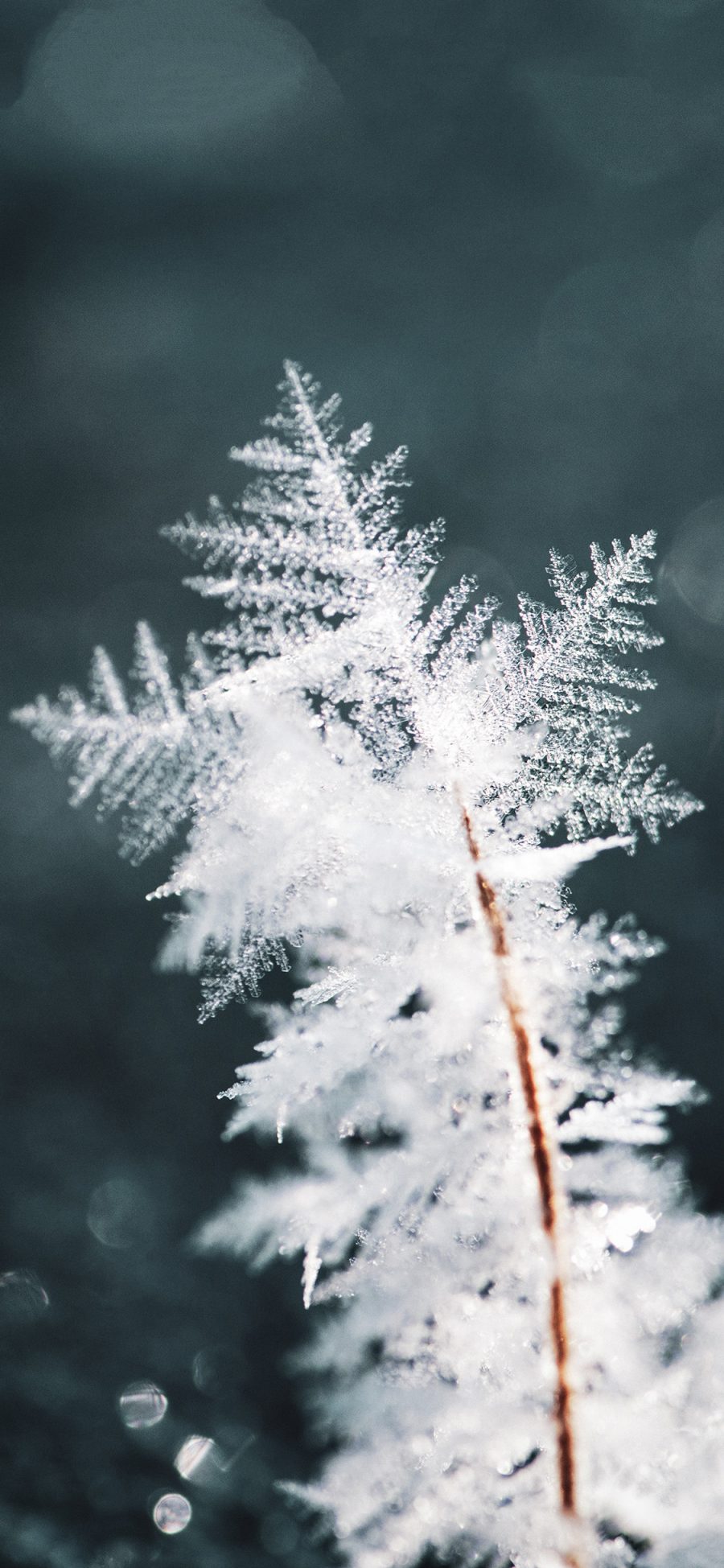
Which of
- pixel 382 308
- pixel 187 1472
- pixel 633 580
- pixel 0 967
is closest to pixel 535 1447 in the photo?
pixel 633 580

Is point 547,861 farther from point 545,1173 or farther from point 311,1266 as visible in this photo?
point 311,1266

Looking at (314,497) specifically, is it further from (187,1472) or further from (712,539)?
(712,539)

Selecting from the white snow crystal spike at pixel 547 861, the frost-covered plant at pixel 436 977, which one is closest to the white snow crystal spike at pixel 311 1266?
the frost-covered plant at pixel 436 977

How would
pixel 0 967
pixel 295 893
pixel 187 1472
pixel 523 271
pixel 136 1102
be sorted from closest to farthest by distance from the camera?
pixel 295 893 < pixel 187 1472 < pixel 136 1102 < pixel 0 967 < pixel 523 271

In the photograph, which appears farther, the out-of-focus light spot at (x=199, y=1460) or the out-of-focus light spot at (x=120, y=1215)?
the out-of-focus light spot at (x=120, y=1215)

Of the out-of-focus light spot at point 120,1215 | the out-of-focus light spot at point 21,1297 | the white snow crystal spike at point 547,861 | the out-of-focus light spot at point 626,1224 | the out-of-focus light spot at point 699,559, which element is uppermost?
the out-of-focus light spot at point 699,559

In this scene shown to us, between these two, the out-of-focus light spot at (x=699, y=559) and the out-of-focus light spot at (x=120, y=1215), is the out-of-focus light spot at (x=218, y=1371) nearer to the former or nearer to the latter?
the out-of-focus light spot at (x=120, y=1215)

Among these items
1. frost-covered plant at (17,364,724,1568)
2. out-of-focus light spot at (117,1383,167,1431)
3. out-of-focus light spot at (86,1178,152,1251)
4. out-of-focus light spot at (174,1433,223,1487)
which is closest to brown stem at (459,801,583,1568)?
frost-covered plant at (17,364,724,1568)

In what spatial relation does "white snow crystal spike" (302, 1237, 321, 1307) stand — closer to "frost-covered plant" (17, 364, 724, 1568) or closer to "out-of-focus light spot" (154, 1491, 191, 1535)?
"frost-covered plant" (17, 364, 724, 1568)
